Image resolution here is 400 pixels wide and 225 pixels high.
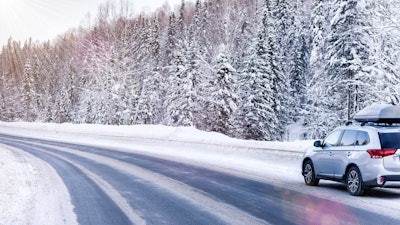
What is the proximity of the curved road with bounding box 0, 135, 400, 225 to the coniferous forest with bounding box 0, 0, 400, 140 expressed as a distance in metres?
12.9

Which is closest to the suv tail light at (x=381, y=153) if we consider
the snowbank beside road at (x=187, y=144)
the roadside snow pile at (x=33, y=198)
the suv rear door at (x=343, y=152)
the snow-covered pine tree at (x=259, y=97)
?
the suv rear door at (x=343, y=152)

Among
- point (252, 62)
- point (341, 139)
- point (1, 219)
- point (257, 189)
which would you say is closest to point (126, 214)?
point (1, 219)

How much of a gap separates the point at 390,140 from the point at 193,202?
481 centimetres

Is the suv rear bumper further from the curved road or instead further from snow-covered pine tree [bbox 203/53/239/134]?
snow-covered pine tree [bbox 203/53/239/134]

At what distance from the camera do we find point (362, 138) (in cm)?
1154

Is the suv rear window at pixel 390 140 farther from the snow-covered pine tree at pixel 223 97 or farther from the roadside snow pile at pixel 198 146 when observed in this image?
the snow-covered pine tree at pixel 223 97

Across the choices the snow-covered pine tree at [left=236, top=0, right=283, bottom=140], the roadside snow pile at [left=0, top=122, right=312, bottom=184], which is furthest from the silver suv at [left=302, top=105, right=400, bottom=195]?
the snow-covered pine tree at [left=236, top=0, right=283, bottom=140]

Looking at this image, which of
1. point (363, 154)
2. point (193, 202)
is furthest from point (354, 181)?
point (193, 202)

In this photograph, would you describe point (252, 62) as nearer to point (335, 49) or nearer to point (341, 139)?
point (335, 49)

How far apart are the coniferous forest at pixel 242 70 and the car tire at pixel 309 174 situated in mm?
10515

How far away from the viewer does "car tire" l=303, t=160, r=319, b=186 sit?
44.5ft

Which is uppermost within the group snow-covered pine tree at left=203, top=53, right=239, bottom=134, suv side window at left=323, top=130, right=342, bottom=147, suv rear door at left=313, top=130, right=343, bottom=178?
snow-covered pine tree at left=203, top=53, right=239, bottom=134

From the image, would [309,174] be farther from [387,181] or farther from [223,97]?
[223,97]

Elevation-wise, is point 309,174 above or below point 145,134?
below
